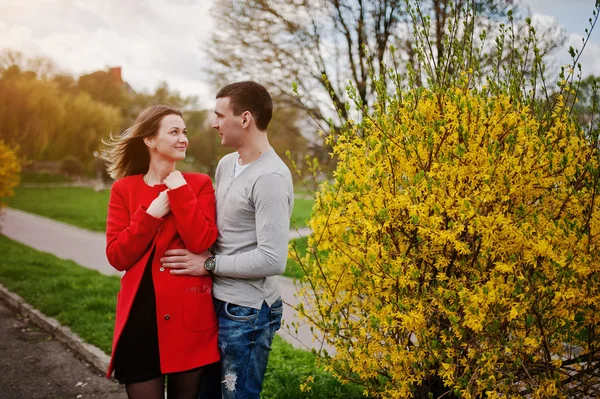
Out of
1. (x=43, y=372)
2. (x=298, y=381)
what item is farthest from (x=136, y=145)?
(x=43, y=372)

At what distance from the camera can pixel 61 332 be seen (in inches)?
207

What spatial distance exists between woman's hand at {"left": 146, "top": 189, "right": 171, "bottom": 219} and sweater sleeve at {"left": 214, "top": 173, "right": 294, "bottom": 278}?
39cm

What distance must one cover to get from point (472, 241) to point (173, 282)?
1.49 m

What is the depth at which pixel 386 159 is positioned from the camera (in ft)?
7.91

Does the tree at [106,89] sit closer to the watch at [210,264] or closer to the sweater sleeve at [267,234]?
the watch at [210,264]

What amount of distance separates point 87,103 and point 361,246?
1423 inches

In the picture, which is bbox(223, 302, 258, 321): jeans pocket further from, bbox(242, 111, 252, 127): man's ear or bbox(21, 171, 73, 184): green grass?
bbox(21, 171, 73, 184): green grass

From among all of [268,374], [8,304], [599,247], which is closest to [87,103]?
Answer: [8,304]

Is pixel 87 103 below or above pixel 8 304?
above

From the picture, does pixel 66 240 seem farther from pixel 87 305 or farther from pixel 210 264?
pixel 210 264

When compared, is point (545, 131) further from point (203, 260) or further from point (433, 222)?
point (203, 260)

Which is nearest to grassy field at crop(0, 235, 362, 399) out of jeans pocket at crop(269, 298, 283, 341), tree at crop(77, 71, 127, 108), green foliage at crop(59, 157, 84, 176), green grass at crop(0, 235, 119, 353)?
green grass at crop(0, 235, 119, 353)

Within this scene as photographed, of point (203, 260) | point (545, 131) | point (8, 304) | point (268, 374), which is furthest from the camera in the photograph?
point (8, 304)

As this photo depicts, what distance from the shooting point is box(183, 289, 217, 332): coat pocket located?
7.14ft
